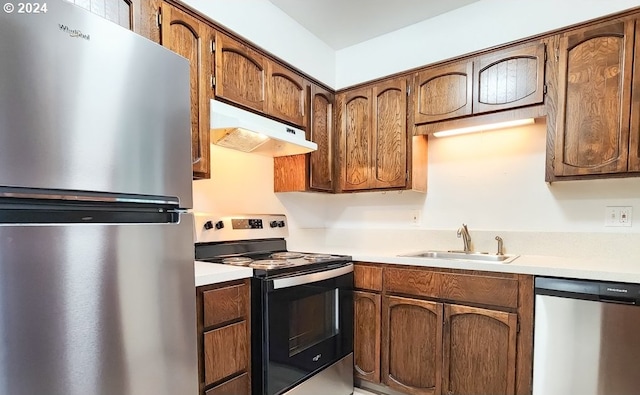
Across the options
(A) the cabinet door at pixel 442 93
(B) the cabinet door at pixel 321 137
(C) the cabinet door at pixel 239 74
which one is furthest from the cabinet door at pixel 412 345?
(C) the cabinet door at pixel 239 74

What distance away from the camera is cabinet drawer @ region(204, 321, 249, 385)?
1.36 metres

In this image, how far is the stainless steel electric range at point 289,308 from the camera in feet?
5.13

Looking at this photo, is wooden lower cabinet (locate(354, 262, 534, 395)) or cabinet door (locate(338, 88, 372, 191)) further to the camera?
cabinet door (locate(338, 88, 372, 191))

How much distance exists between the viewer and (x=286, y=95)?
7.39ft

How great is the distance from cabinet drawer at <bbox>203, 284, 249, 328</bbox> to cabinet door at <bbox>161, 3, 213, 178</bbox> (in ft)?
2.00

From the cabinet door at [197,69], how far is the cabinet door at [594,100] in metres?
1.87

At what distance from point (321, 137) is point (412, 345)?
1.53 m

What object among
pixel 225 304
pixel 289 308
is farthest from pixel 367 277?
pixel 225 304

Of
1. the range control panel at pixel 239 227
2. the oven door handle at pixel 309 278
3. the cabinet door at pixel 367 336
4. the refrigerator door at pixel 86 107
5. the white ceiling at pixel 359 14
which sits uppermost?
the white ceiling at pixel 359 14

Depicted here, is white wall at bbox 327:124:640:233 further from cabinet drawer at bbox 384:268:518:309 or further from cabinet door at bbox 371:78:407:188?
cabinet drawer at bbox 384:268:518:309

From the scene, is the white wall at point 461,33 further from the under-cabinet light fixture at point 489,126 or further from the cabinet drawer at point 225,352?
the cabinet drawer at point 225,352

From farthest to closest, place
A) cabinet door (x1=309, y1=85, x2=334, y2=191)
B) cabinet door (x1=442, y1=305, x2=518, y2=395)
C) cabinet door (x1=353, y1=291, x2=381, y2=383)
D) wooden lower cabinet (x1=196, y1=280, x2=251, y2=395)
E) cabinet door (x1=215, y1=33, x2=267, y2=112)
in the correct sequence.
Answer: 1. cabinet door (x1=309, y1=85, x2=334, y2=191)
2. cabinet door (x1=353, y1=291, x2=381, y2=383)
3. cabinet door (x1=215, y1=33, x2=267, y2=112)
4. cabinet door (x1=442, y1=305, x2=518, y2=395)
5. wooden lower cabinet (x1=196, y1=280, x2=251, y2=395)
